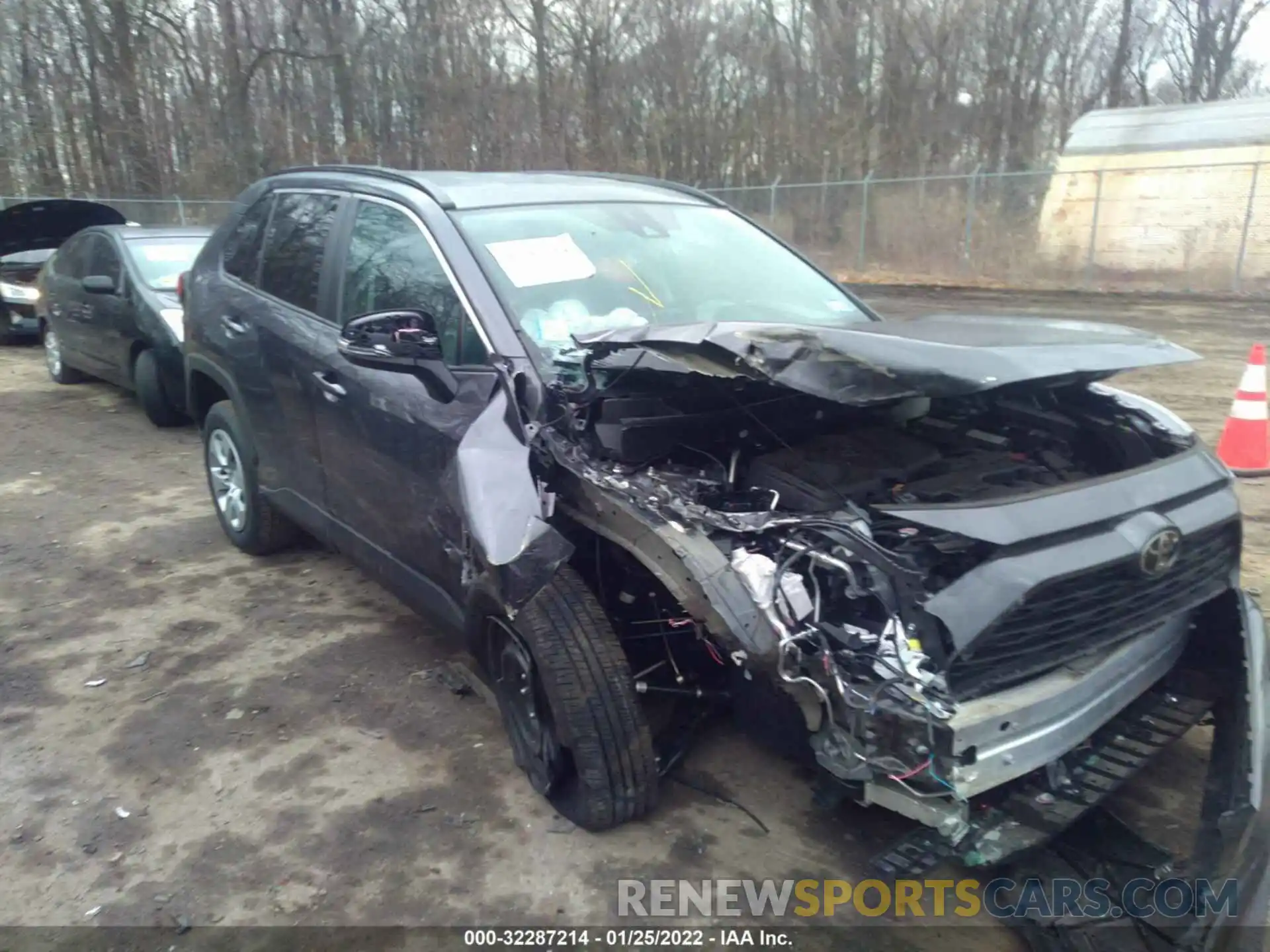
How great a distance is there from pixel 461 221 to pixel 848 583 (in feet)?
6.53

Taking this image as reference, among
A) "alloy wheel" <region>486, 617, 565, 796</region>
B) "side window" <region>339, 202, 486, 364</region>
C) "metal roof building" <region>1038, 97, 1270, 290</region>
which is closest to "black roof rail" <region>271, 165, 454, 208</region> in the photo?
"side window" <region>339, 202, 486, 364</region>

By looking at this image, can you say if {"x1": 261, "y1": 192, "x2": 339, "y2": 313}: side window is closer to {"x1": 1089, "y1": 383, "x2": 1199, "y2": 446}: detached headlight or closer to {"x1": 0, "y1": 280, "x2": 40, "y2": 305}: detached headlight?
{"x1": 1089, "y1": 383, "x2": 1199, "y2": 446}: detached headlight

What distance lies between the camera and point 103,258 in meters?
8.58

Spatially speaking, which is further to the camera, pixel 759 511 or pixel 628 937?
pixel 759 511

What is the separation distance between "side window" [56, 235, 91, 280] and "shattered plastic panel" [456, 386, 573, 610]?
308 inches

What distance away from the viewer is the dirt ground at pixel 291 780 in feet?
8.75

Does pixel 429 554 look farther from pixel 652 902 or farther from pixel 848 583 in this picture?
pixel 848 583

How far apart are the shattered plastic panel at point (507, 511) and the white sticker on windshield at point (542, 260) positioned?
0.63m

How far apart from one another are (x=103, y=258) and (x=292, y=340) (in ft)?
19.1

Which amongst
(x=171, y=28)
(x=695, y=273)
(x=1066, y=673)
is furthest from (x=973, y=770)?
(x=171, y=28)

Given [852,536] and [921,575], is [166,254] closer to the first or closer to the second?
[852,536]

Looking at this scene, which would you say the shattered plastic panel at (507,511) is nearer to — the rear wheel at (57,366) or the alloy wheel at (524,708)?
the alloy wheel at (524,708)

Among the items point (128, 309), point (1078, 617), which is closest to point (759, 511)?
point (1078, 617)

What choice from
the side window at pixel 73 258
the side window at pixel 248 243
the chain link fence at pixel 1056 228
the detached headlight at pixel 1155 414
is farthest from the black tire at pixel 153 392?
the chain link fence at pixel 1056 228
